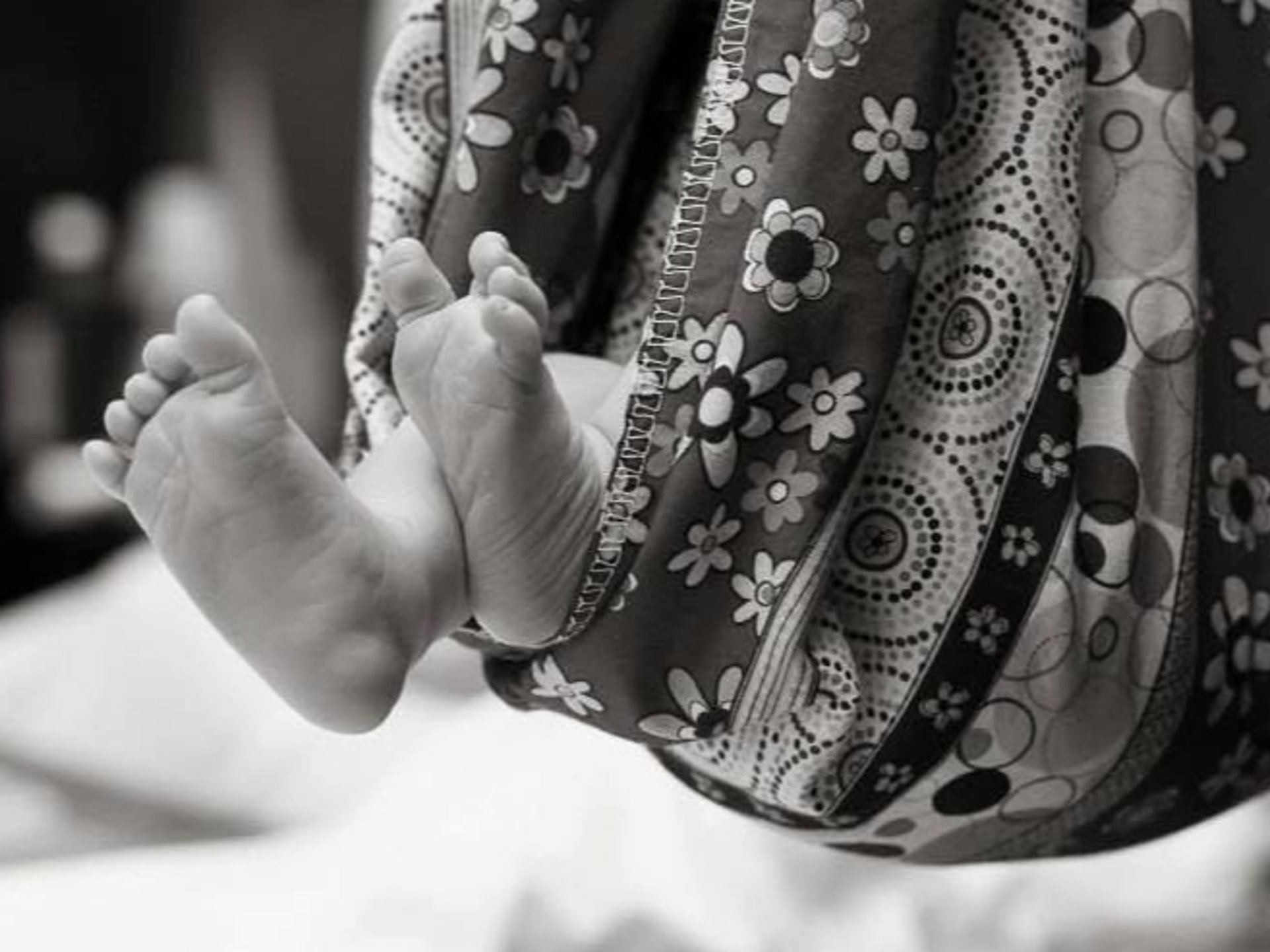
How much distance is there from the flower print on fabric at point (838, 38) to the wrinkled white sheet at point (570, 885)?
0.44m

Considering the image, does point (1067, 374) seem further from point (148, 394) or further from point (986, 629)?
point (148, 394)

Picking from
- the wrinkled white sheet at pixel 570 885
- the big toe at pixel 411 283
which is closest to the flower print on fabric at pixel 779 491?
the big toe at pixel 411 283

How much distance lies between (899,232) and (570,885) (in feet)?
1.38

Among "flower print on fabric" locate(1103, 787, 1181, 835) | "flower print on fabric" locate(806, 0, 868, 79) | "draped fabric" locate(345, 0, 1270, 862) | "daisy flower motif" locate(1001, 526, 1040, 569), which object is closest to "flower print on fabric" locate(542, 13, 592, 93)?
"draped fabric" locate(345, 0, 1270, 862)

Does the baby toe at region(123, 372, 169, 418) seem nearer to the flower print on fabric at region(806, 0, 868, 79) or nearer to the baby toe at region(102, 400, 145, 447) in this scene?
the baby toe at region(102, 400, 145, 447)

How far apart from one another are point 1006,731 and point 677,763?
117 mm

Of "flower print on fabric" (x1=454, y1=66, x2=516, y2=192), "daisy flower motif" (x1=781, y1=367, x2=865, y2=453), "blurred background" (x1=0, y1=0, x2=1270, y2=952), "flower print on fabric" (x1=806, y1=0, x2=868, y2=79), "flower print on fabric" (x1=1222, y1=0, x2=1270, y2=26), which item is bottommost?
"blurred background" (x1=0, y1=0, x2=1270, y2=952)

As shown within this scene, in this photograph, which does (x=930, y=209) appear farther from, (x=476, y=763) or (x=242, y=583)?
(x=476, y=763)

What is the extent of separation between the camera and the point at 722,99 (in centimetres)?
A: 54

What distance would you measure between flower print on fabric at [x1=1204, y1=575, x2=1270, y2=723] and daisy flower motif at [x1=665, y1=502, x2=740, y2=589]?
0.17 metres

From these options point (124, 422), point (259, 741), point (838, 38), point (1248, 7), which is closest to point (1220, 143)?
point (1248, 7)

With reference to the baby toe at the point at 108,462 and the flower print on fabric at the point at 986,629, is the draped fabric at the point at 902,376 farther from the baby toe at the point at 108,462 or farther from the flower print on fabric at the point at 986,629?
the baby toe at the point at 108,462

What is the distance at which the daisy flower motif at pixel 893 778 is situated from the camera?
576 millimetres

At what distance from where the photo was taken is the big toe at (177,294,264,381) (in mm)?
492
